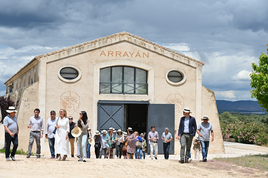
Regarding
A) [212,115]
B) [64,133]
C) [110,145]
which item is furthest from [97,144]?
Answer: [212,115]

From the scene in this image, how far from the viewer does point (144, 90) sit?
2064 centimetres

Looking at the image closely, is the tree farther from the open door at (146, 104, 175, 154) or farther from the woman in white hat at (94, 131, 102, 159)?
the woman in white hat at (94, 131, 102, 159)

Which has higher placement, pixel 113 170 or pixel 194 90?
pixel 194 90

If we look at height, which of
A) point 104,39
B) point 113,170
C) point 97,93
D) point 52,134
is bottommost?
point 113,170

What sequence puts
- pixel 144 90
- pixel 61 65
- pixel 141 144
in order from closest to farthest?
pixel 141 144 < pixel 61 65 < pixel 144 90

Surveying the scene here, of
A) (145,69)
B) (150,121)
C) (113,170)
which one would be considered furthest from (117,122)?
(113,170)

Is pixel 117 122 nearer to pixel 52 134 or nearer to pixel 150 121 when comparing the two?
pixel 150 121

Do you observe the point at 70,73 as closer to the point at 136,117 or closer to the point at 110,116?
the point at 110,116

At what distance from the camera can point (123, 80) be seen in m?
20.4

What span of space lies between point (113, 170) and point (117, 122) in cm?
888

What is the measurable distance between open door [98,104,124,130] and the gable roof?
3.30 meters

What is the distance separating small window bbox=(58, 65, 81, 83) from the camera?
19.4 m

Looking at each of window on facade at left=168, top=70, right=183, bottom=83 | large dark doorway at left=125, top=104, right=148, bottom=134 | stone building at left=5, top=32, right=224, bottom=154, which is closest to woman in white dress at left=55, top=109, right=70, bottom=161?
stone building at left=5, top=32, right=224, bottom=154

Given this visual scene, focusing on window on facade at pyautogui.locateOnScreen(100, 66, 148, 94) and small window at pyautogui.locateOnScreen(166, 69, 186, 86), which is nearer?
window on facade at pyautogui.locateOnScreen(100, 66, 148, 94)
